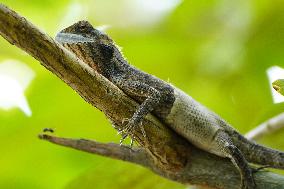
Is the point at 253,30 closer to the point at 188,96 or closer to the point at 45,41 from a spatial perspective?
the point at 188,96

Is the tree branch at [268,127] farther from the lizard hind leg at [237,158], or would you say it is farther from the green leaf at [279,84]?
the green leaf at [279,84]

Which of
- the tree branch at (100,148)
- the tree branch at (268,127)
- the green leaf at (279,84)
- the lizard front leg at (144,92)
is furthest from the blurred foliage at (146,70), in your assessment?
the green leaf at (279,84)

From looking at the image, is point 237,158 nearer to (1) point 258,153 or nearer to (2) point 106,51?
(1) point 258,153

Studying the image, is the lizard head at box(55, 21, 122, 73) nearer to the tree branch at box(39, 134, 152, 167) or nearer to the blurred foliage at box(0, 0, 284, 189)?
the blurred foliage at box(0, 0, 284, 189)

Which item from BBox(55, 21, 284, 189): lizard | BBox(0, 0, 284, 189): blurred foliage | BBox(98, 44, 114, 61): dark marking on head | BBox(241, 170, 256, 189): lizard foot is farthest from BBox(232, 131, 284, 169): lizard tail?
BBox(98, 44, 114, 61): dark marking on head

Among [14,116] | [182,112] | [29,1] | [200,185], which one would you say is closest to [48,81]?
[14,116]

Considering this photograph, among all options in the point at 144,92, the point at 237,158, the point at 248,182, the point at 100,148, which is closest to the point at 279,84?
the point at 248,182
